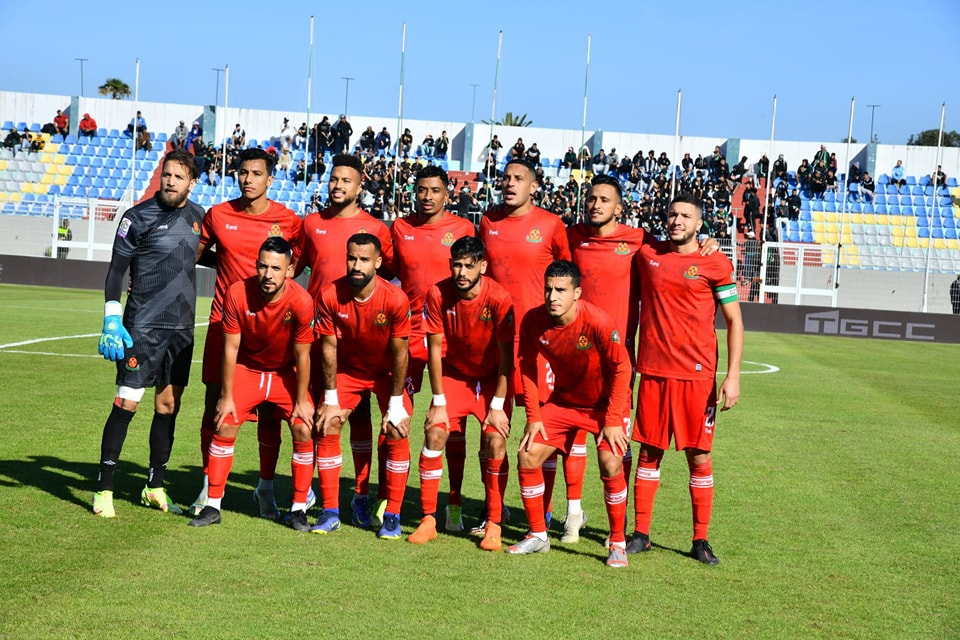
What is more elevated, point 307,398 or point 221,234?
point 221,234

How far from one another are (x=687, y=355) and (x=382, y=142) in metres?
35.9

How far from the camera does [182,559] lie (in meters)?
5.89

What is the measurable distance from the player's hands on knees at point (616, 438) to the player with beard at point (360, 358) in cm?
130

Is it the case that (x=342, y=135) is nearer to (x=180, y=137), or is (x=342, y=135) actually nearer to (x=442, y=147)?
(x=442, y=147)

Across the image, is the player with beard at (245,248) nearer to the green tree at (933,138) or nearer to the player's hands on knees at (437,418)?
the player's hands on knees at (437,418)

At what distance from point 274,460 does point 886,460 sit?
20.0 feet

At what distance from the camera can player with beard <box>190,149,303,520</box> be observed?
7199mm

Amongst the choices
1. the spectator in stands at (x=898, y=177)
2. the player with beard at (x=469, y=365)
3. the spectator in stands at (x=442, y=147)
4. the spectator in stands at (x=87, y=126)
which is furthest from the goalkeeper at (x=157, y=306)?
the spectator in stands at (x=87, y=126)

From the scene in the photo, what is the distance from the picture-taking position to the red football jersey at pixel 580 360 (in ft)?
21.2

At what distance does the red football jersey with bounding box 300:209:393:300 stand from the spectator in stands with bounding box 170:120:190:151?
36046 mm

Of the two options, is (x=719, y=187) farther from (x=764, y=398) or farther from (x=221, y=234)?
(x=221, y=234)

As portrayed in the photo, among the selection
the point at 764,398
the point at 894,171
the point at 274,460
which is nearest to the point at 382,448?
the point at 274,460

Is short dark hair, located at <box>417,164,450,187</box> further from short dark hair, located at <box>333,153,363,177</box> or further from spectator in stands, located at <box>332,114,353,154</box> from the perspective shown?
spectator in stands, located at <box>332,114,353,154</box>

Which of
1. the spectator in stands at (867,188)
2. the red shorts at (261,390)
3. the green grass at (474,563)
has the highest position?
the spectator in stands at (867,188)
